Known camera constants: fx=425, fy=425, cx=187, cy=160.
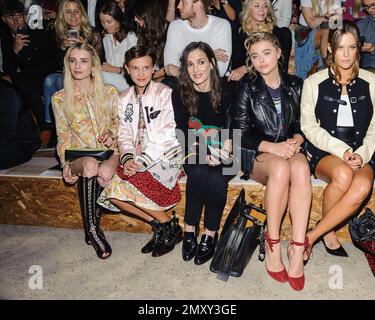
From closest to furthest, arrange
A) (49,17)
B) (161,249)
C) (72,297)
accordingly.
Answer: (72,297)
(161,249)
(49,17)

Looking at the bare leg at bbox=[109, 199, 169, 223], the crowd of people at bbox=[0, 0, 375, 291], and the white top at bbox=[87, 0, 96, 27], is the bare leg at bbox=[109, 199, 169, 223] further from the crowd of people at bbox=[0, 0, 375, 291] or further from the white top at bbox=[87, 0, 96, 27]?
the white top at bbox=[87, 0, 96, 27]

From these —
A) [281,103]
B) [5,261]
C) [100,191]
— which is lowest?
[5,261]

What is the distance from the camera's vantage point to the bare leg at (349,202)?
8.06ft

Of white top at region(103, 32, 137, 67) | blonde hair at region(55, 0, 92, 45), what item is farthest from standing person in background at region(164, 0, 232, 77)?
blonde hair at region(55, 0, 92, 45)

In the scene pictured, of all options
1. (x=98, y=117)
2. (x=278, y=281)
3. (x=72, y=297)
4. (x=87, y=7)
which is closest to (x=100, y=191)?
(x=98, y=117)

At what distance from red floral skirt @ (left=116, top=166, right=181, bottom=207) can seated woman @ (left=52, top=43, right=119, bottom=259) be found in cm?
21

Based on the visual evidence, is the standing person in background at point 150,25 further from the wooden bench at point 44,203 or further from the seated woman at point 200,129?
the wooden bench at point 44,203

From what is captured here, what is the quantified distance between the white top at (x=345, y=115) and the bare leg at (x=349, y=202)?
0.96 feet

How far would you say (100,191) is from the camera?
9.47 ft

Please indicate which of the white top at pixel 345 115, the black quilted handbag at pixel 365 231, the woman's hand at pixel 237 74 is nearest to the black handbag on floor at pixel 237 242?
the black quilted handbag at pixel 365 231

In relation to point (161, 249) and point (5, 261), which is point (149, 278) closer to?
point (161, 249)

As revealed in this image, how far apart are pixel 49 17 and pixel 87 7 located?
16.2 inches

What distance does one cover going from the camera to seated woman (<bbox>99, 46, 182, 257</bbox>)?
9.07ft

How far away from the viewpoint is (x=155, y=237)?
113 inches
